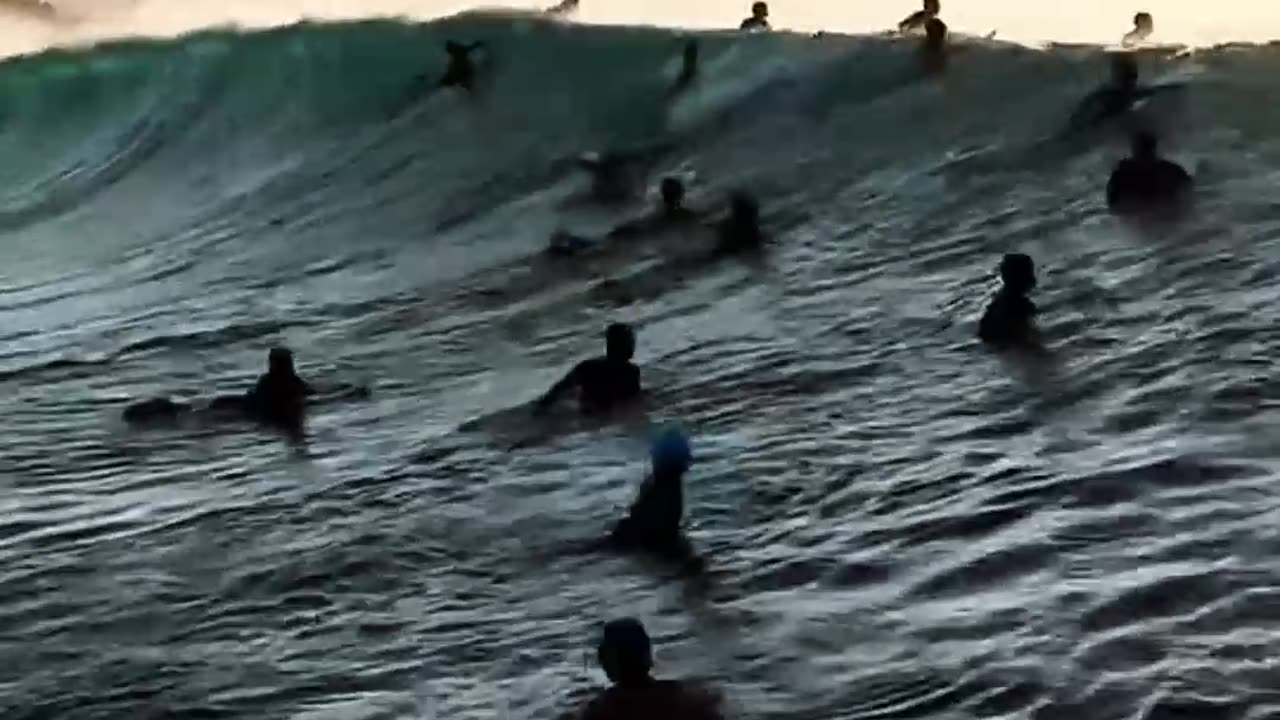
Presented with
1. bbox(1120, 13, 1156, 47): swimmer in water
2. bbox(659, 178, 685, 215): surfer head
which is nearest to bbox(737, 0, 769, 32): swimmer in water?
bbox(1120, 13, 1156, 47): swimmer in water

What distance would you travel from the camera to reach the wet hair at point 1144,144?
1325 cm

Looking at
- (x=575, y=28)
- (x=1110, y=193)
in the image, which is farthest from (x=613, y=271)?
(x=575, y=28)

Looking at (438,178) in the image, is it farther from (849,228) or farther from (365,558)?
(365,558)

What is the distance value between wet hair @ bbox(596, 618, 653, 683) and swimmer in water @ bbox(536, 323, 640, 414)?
3680 mm

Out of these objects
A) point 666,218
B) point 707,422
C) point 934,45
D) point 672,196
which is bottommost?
point 707,422

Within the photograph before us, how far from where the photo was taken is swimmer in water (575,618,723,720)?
6.44 metres

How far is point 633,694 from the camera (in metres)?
6.53

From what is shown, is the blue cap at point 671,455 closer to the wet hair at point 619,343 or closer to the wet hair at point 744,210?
the wet hair at point 619,343

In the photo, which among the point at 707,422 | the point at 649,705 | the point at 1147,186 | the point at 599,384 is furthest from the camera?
the point at 1147,186

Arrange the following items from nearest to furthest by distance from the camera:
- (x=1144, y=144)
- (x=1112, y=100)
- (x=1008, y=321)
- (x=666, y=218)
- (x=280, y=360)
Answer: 1. (x=1008, y=321)
2. (x=280, y=360)
3. (x=1144, y=144)
4. (x=666, y=218)
5. (x=1112, y=100)

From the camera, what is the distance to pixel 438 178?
1778 centimetres

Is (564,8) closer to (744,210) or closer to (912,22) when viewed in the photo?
(912,22)

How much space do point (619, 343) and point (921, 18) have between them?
885 centimetres

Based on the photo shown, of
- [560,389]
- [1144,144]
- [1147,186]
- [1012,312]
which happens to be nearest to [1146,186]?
[1147,186]
